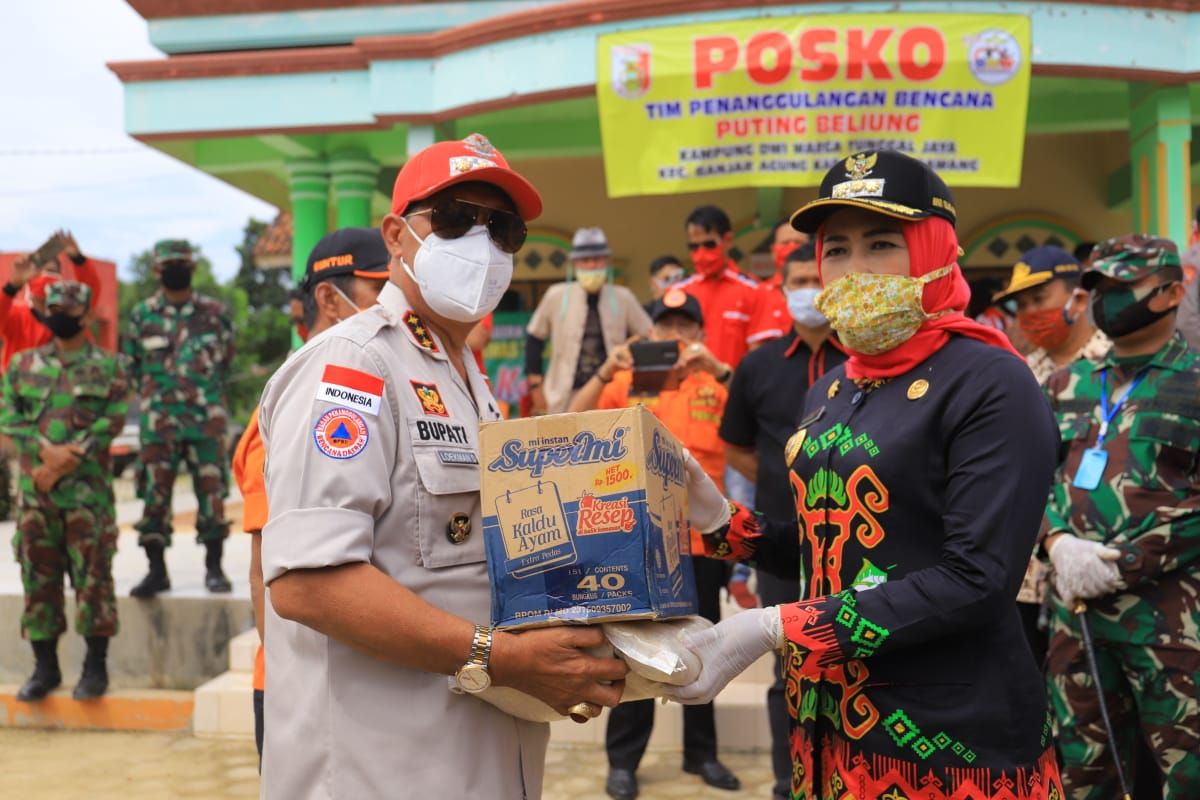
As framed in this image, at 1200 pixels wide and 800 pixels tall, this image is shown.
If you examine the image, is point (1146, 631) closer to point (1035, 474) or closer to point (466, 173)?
point (1035, 474)

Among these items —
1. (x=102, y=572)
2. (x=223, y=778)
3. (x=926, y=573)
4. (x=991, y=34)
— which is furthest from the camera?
(x=991, y=34)

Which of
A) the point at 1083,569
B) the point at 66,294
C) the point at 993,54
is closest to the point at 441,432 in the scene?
the point at 1083,569

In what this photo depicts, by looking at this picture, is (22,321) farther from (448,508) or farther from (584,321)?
(448,508)

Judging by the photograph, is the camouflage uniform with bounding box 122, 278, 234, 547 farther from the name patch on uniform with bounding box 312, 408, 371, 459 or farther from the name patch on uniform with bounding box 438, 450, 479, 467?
the name patch on uniform with bounding box 312, 408, 371, 459

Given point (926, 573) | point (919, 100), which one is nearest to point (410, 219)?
point (926, 573)

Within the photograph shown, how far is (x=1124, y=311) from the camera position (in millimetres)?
3541

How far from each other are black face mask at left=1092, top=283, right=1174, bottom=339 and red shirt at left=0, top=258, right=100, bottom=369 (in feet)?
19.7

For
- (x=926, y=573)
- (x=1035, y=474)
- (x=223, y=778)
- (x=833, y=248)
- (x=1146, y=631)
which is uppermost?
(x=833, y=248)

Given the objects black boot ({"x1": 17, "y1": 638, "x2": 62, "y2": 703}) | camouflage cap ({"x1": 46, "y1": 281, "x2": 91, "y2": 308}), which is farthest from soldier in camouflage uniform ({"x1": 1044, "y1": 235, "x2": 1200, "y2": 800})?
black boot ({"x1": 17, "y1": 638, "x2": 62, "y2": 703})

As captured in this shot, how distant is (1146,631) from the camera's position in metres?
3.40

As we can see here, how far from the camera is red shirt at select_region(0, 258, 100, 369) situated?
6978 mm

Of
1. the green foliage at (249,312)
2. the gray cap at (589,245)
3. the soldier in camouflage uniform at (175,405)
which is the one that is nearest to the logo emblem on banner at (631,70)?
the gray cap at (589,245)

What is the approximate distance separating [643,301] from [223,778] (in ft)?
27.1

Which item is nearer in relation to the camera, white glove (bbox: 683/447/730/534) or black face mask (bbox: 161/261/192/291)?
white glove (bbox: 683/447/730/534)
